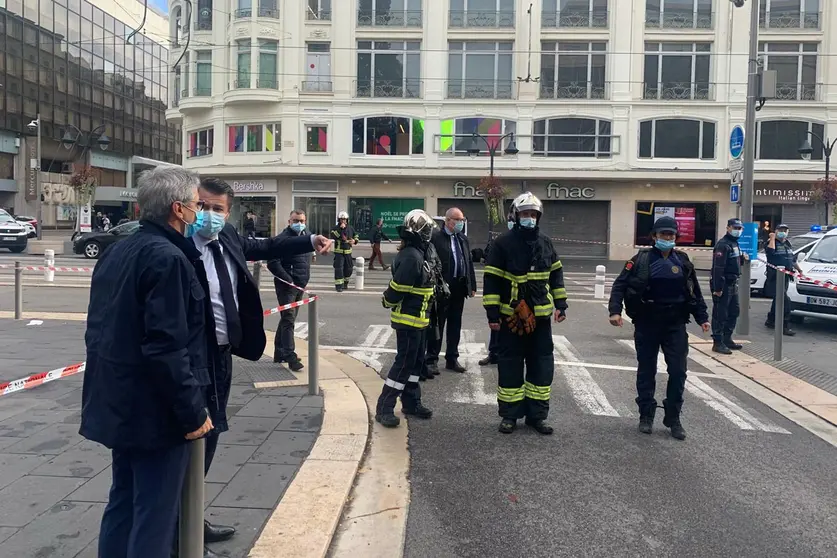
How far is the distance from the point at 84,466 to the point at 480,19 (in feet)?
107

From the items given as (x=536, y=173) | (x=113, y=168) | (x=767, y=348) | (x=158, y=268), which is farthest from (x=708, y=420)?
(x=113, y=168)

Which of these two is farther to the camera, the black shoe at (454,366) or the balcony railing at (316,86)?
the balcony railing at (316,86)

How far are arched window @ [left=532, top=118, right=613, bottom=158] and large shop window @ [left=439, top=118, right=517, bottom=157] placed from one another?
1.44 meters

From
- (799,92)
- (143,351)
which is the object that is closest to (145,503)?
(143,351)

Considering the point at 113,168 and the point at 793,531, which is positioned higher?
the point at 113,168

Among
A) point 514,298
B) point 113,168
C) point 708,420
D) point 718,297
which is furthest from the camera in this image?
point 113,168

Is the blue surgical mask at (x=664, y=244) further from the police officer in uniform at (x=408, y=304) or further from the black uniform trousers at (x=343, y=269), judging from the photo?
the black uniform trousers at (x=343, y=269)

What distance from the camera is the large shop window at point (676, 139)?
3334 centimetres

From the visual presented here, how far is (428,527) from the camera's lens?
4047 mm

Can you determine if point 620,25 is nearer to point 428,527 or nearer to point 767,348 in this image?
point 767,348

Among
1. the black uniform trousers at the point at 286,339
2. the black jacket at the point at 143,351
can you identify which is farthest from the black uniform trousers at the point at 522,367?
the black jacket at the point at 143,351

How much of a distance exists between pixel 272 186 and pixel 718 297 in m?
28.2

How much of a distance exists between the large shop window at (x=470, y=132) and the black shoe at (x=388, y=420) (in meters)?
28.7

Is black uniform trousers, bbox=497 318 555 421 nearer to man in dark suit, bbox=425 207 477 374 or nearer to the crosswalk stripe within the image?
the crosswalk stripe
